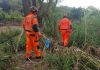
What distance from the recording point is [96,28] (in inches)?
524

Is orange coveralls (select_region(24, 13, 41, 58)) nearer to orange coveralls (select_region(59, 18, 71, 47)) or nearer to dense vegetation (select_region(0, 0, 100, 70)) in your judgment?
dense vegetation (select_region(0, 0, 100, 70))

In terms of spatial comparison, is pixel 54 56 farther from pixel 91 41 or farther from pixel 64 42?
pixel 64 42

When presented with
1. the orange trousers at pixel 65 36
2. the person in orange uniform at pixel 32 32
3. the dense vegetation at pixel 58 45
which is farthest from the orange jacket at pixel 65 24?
the person in orange uniform at pixel 32 32

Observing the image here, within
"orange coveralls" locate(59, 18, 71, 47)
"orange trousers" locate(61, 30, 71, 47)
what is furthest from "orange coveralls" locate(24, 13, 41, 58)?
"orange coveralls" locate(59, 18, 71, 47)

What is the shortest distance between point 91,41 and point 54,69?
130 inches

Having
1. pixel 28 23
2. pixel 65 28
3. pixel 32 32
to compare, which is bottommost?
pixel 65 28

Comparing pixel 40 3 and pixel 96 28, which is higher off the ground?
pixel 40 3

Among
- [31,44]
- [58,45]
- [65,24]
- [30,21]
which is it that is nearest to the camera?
[30,21]

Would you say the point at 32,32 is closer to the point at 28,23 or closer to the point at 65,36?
the point at 28,23

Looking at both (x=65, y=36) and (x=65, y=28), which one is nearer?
(x=65, y=36)

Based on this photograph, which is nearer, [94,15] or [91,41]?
[91,41]

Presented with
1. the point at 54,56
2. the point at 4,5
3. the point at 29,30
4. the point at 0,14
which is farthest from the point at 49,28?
the point at 4,5

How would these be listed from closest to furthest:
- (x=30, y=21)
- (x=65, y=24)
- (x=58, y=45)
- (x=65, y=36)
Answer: (x=30, y=21) → (x=58, y=45) → (x=65, y=36) → (x=65, y=24)

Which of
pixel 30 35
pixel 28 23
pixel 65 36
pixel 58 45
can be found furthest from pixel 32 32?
pixel 65 36
